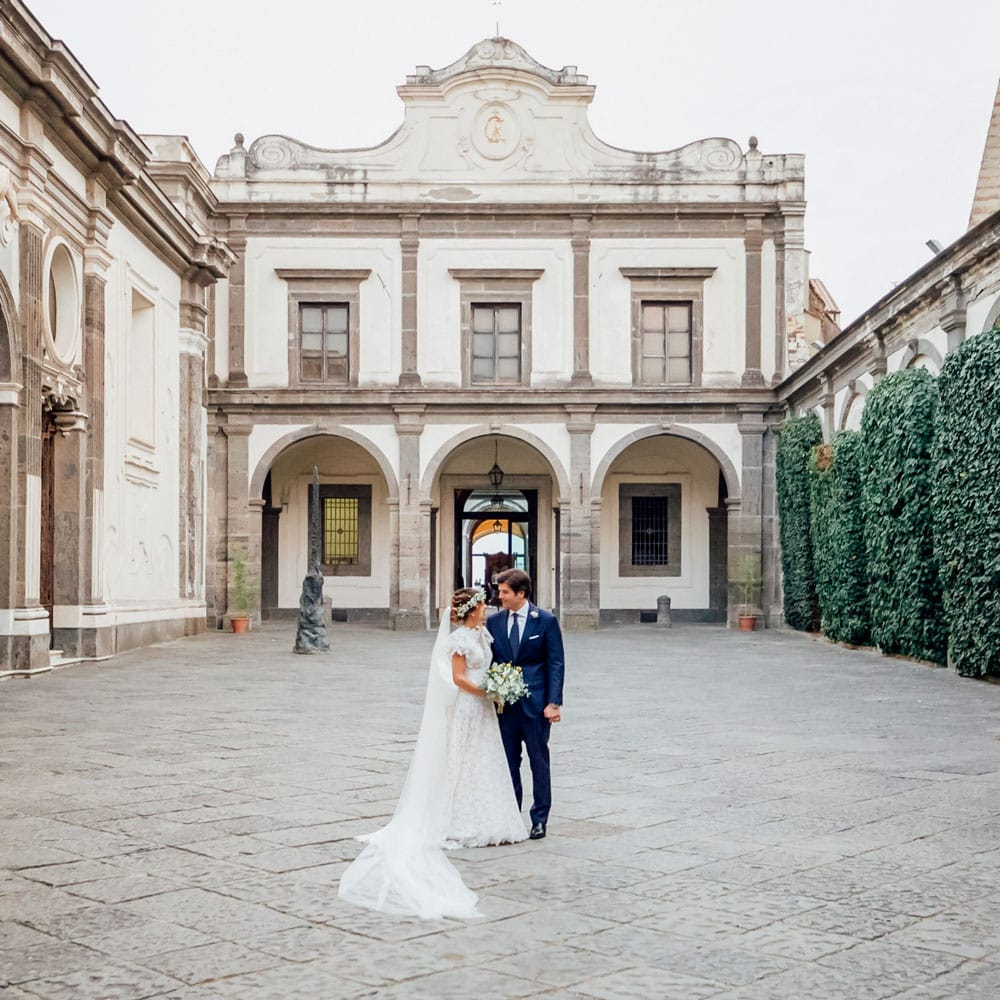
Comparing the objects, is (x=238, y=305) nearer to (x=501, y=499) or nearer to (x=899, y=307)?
(x=501, y=499)

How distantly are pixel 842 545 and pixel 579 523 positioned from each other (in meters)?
7.15

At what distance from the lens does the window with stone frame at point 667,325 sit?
26.8 meters

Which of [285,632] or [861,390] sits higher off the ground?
[861,390]

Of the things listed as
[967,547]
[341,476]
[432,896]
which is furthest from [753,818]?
[341,476]

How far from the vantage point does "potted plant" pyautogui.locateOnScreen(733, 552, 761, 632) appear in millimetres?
26766

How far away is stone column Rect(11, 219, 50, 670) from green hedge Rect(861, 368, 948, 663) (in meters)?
10.5

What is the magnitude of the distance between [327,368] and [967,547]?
15.0 meters

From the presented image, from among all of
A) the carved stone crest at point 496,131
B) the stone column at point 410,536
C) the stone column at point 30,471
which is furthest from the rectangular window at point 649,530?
the stone column at point 30,471

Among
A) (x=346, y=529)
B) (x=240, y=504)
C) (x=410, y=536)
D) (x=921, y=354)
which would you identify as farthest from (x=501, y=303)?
(x=921, y=354)

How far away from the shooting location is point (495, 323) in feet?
88.4

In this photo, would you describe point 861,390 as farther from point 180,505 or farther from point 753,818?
point 753,818

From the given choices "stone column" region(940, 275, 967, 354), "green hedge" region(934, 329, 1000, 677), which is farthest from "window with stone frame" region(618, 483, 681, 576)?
"green hedge" region(934, 329, 1000, 677)

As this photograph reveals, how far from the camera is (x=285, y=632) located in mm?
25422

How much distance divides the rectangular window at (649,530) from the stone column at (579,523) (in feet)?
11.5
